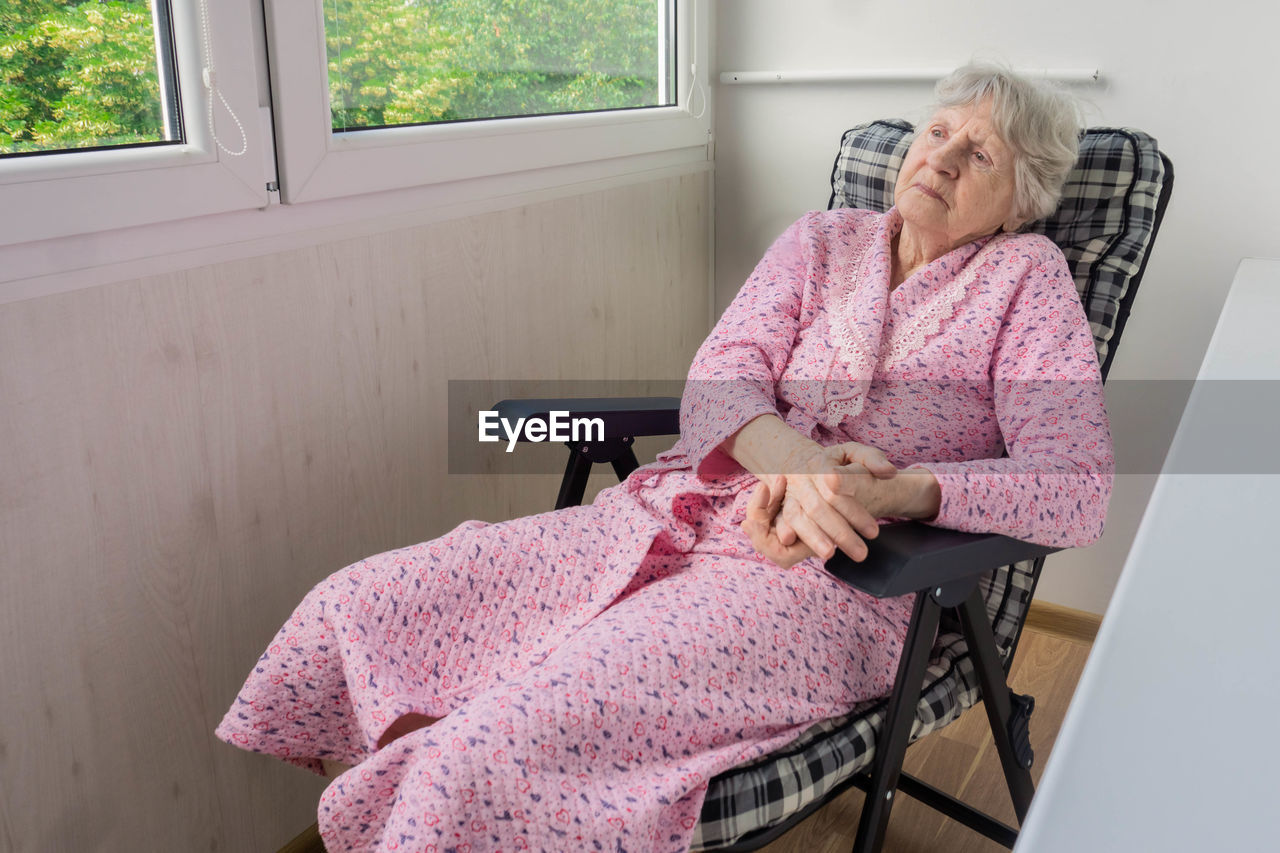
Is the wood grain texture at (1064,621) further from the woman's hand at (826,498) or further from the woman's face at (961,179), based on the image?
the woman's hand at (826,498)

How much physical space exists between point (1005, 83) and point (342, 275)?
3.59 ft

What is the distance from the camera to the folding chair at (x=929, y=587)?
3.74 feet

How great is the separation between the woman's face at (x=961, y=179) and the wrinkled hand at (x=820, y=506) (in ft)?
1.59

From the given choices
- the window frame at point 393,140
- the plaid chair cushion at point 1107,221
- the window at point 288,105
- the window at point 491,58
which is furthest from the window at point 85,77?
the plaid chair cushion at point 1107,221

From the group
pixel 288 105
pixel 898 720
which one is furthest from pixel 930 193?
pixel 288 105

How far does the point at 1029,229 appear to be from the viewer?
1716 millimetres

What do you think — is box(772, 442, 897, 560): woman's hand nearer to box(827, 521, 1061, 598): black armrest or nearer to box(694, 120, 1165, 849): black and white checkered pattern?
box(827, 521, 1061, 598): black armrest

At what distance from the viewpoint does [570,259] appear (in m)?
2.12

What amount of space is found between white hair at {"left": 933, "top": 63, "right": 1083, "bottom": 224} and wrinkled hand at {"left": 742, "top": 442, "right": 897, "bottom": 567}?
56 cm

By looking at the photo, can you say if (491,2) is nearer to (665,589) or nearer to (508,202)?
(508,202)

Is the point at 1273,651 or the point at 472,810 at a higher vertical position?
the point at 1273,651

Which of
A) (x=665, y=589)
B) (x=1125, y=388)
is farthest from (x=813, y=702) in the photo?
(x=1125, y=388)

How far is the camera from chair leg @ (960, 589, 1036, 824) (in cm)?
132

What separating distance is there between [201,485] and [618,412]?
0.63 metres
